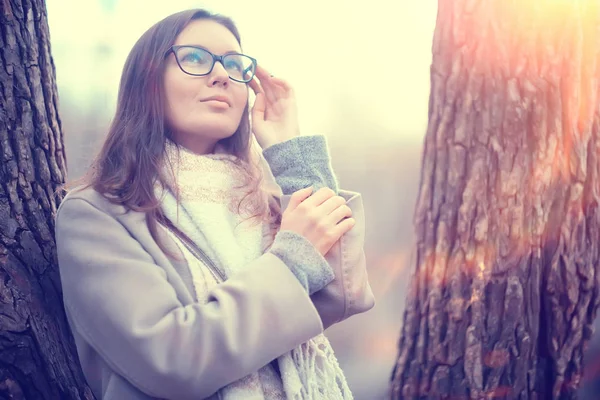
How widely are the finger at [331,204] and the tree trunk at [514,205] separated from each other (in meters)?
0.55

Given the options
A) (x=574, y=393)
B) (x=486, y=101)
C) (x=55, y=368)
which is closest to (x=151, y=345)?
(x=55, y=368)

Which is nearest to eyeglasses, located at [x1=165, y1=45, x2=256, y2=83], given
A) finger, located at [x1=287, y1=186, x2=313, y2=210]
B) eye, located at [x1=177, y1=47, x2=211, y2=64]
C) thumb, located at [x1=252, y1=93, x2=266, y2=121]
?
eye, located at [x1=177, y1=47, x2=211, y2=64]

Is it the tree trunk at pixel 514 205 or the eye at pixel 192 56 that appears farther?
the tree trunk at pixel 514 205

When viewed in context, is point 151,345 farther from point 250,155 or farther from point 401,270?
point 401,270

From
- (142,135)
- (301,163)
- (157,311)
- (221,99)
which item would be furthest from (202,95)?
(157,311)

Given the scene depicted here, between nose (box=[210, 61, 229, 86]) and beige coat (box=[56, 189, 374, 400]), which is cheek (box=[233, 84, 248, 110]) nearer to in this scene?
nose (box=[210, 61, 229, 86])

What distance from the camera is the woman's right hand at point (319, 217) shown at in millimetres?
1203

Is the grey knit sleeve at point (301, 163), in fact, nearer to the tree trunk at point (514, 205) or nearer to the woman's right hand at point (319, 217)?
the woman's right hand at point (319, 217)

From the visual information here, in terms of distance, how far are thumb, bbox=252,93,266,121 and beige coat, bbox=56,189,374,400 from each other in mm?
393

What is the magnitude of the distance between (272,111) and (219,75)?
0.21m

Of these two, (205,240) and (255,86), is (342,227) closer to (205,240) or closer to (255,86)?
(205,240)

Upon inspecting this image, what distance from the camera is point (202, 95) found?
1285 mm

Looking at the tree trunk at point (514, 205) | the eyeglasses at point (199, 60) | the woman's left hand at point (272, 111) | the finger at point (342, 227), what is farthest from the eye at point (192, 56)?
the tree trunk at point (514, 205)

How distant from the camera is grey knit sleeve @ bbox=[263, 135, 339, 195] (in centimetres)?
133
